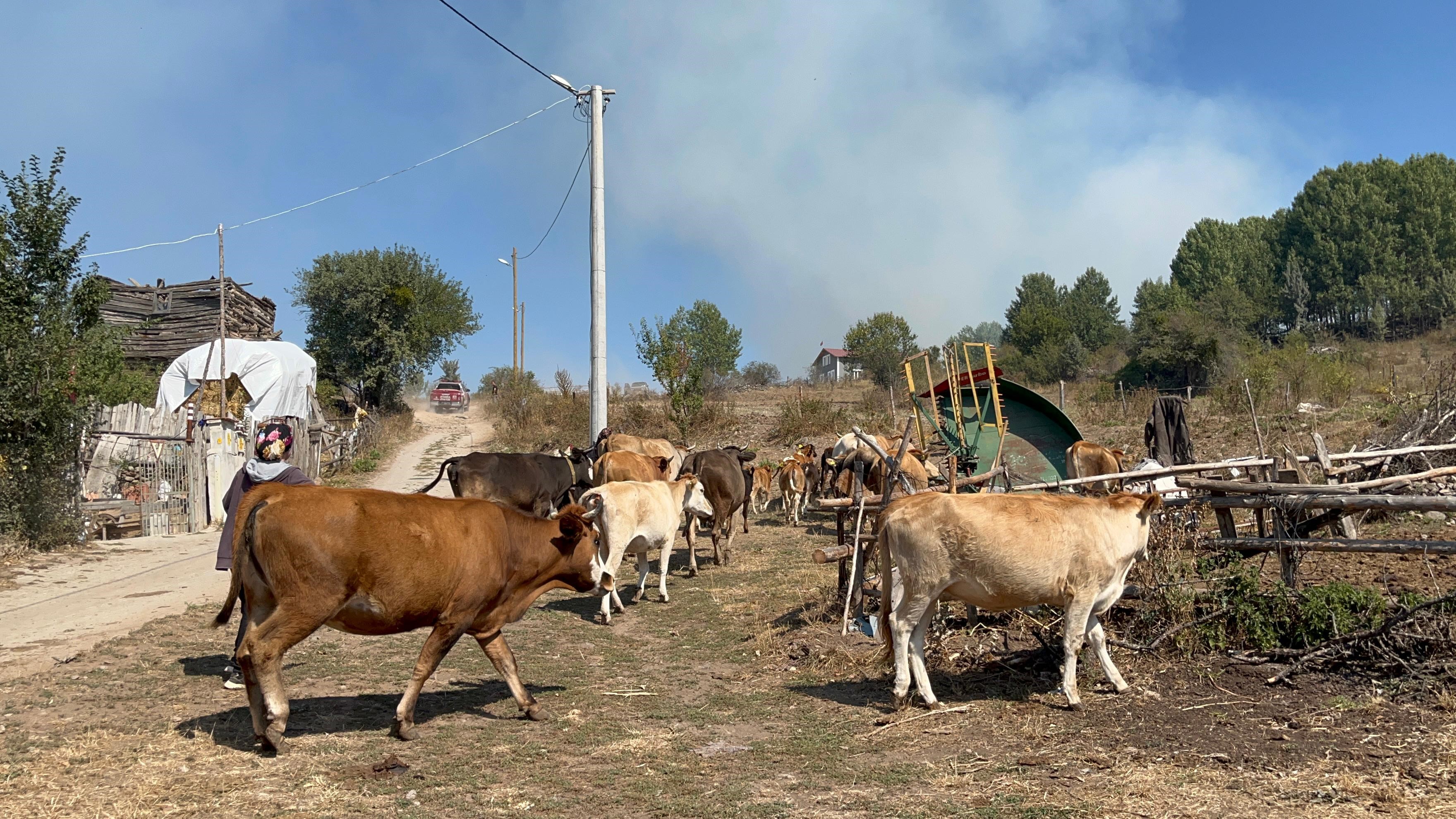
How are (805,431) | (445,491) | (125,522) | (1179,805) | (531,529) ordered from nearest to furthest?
1. (1179,805)
2. (531,529)
3. (125,522)
4. (445,491)
5. (805,431)

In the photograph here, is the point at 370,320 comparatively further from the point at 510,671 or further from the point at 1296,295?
the point at 1296,295

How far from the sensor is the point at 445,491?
83.4 feet

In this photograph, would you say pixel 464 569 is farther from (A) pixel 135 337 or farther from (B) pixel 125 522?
(A) pixel 135 337

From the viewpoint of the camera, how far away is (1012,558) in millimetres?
6734

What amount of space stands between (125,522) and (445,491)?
28.5 feet

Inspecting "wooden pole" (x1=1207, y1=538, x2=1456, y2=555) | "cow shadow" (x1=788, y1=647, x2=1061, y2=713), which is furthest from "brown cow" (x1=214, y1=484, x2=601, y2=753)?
"wooden pole" (x1=1207, y1=538, x2=1456, y2=555)

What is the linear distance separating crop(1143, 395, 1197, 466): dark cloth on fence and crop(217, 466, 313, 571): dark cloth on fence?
11.7m

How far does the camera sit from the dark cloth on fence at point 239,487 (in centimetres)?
742

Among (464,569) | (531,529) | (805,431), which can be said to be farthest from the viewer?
(805,431)

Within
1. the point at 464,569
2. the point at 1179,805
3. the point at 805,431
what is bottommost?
the point at 1179,805

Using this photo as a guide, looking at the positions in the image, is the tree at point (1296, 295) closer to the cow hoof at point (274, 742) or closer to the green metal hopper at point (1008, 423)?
the green metal hopper at point (1008, 423)

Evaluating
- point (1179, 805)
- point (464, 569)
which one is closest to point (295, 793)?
point (464, 569)

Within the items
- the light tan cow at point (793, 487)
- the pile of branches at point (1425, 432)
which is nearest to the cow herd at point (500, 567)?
the pile of branches at point (1425, 432)

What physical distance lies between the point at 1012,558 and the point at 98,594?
11065 mm
